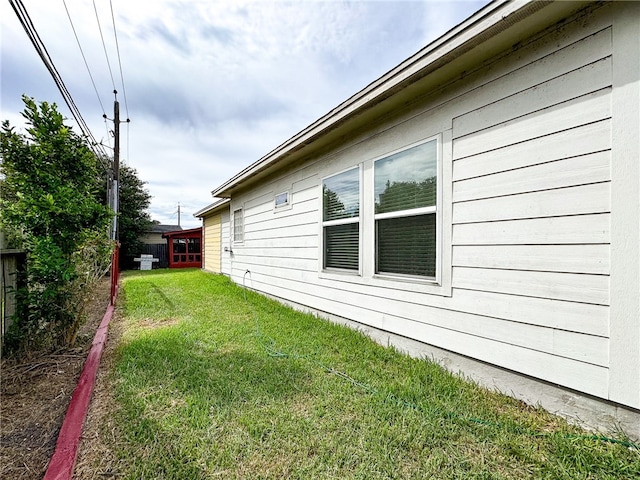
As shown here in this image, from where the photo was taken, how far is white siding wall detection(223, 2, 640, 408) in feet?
6.28

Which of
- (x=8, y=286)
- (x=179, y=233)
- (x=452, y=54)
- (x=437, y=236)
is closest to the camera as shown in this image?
(x=452, y=54)

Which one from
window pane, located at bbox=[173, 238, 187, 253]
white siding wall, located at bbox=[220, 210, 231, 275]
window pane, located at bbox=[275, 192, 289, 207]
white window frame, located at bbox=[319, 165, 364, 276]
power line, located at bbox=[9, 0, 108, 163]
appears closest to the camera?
power line, located at bbox=[9, 0, 108, 163]

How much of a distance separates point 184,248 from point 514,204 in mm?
18912

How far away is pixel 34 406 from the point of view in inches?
93.7

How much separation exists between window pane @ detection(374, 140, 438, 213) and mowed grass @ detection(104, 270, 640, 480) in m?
1.60

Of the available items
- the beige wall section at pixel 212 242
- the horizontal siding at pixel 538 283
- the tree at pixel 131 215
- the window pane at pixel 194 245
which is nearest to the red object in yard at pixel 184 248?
the window pane at pixel 194 245

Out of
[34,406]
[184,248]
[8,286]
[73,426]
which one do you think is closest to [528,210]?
[73,426]

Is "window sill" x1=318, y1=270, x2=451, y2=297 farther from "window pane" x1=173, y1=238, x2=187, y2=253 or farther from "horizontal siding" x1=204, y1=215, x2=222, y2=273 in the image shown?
"window pane" x1=173, y1=238, x2=187, y2=253

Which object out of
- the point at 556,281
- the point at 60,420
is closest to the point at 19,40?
the point at 60,420

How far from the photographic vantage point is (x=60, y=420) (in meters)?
2.20

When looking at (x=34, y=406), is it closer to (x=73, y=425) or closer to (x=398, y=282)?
(x=73, y=425)

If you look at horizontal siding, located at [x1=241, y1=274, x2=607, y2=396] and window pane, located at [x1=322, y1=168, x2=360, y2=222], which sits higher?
window pane, located at [x1=322, y1=168, x2=360, y2=222]

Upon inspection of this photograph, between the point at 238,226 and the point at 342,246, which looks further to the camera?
the point at 238,226

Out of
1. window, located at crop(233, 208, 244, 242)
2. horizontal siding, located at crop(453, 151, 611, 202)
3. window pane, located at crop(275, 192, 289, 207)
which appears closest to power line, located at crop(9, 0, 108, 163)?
window pane, located at crop(275, 192, 289, 207)
